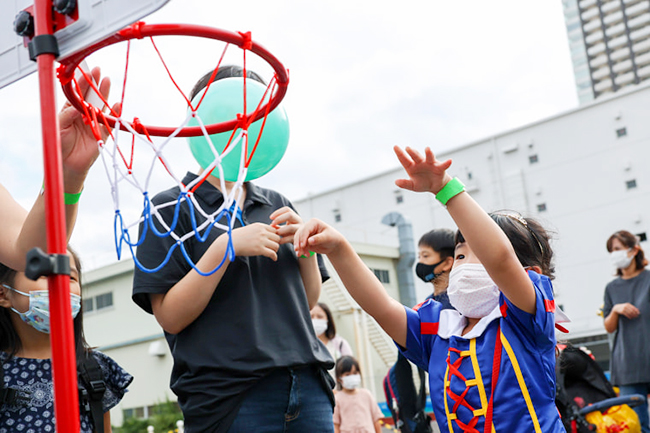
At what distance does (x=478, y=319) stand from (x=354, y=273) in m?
0.52

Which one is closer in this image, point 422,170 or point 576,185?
point 422,170

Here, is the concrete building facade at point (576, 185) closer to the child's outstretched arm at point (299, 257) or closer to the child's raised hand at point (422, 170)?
the child's outstretched arm at point (299, 257)

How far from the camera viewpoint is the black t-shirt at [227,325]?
208cm

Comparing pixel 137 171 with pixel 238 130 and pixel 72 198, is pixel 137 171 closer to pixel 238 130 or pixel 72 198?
pixel 72 198

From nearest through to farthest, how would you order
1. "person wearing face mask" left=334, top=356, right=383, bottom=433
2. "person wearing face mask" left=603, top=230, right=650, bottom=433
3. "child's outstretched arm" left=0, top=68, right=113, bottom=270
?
"child's outstretched arm" left=0, top=68, right=113, bottom=270, "person wearing face mask" left=603, top=230, right=650, bottom=433, "person wearing face mask" left=334, top=356, right=383, bottom=433

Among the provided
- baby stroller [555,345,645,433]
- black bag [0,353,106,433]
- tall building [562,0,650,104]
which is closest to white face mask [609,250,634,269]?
baby stroller [555,345,645,433]

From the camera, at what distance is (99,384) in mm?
2590

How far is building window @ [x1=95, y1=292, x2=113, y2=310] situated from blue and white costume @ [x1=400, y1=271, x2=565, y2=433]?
2222 centimetres

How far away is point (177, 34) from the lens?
6.01ft

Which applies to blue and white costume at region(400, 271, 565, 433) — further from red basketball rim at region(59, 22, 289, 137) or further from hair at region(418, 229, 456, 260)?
hair at region(418, 229, 456, 260)

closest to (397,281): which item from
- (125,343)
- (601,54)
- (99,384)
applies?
(125,343)

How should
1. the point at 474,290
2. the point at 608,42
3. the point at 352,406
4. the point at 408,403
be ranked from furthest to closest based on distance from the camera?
the point at 608,42 < the point at 352,406 < the point at 408,403 < the point at 474,290

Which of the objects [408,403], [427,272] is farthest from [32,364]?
[408,403]

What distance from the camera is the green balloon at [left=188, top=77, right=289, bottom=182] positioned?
2336mm
